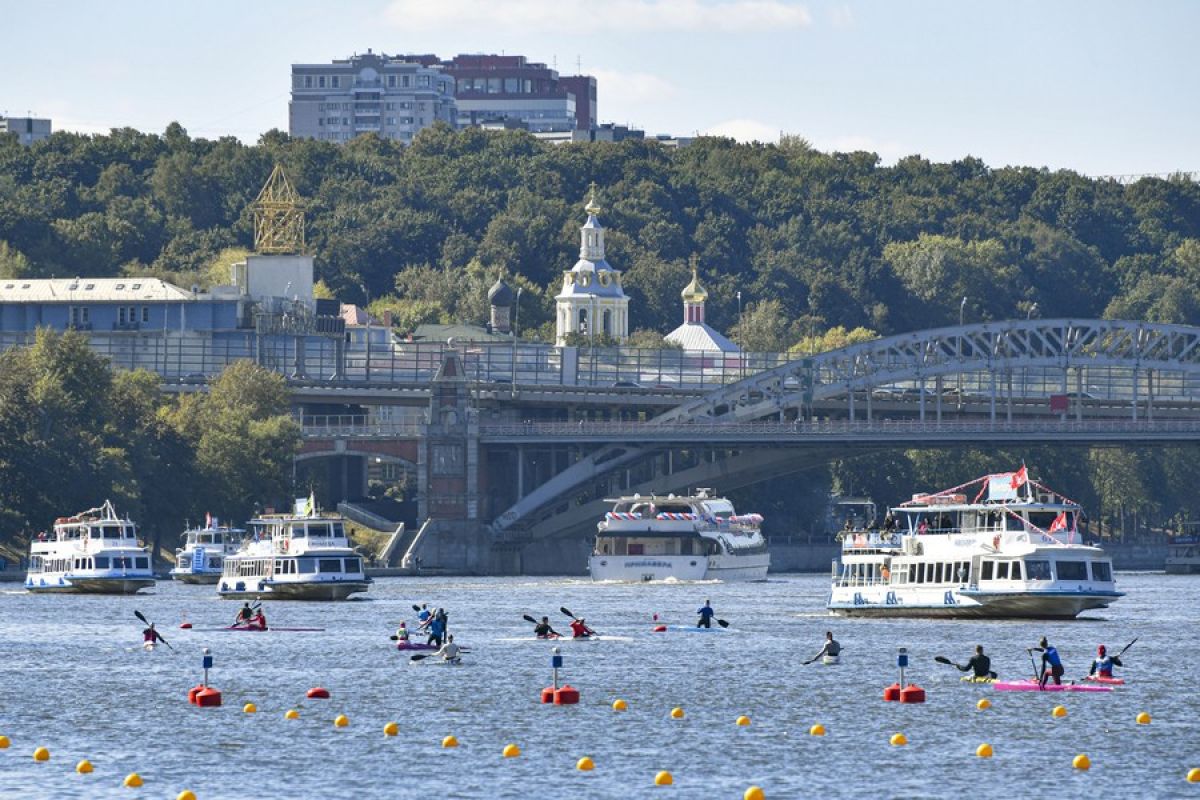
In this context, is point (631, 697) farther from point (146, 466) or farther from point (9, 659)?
point (146, 466)

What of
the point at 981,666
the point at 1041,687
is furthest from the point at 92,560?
the point at 1041,687

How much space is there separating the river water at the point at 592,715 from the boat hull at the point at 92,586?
2142 centimetres

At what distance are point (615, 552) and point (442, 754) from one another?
378 feet

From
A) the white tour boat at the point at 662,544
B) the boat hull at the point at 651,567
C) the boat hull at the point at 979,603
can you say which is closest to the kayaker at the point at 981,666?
the boat hull at the point at 979,603

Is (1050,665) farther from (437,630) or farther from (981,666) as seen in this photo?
(437,630)

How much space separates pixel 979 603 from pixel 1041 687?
32.6 m

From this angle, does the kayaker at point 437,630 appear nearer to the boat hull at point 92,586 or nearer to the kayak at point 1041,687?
the kayak at point 1041,687

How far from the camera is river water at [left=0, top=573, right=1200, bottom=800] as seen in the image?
7812cm

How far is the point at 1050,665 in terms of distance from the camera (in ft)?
323

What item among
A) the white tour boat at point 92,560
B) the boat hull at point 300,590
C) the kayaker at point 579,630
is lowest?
the kayaker at point 579,630

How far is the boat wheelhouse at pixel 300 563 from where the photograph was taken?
505ft

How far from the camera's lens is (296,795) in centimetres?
7550

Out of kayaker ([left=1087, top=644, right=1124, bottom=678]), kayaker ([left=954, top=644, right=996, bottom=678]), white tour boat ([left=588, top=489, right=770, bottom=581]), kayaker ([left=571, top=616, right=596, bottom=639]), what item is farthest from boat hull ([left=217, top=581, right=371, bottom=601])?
kayaker ([left=1087, top=644, right=1124, bottom=678])

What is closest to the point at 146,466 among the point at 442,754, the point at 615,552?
the point at 615,552
